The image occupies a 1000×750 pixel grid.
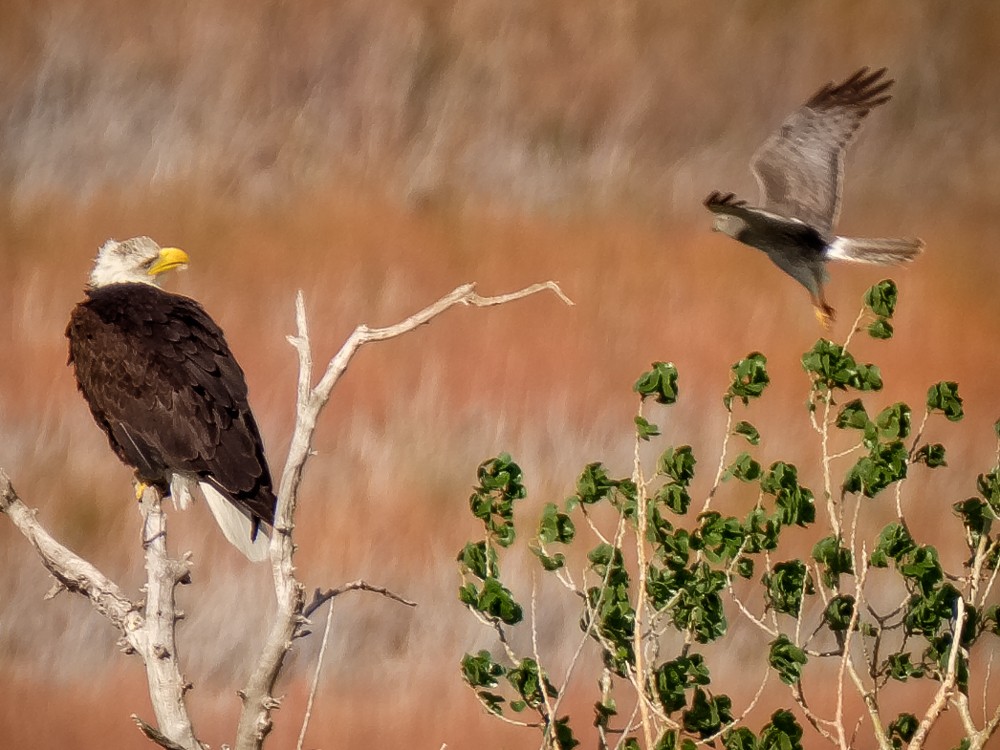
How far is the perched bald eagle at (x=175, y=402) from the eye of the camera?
Result: 332 centimetres

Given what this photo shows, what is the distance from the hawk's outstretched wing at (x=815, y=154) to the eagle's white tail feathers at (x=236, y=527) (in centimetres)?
182

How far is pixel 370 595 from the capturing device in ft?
17.9

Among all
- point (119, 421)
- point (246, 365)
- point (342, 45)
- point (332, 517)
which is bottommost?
point (332, 517)

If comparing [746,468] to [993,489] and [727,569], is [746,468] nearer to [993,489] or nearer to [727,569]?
[727,569]

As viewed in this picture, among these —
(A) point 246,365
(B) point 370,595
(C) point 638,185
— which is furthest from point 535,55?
(B) point 370,595

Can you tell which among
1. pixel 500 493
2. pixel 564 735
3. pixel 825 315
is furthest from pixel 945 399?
pixel 825 315

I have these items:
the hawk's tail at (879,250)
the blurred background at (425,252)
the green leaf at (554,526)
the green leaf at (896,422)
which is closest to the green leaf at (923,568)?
the green leaf at (896,422)

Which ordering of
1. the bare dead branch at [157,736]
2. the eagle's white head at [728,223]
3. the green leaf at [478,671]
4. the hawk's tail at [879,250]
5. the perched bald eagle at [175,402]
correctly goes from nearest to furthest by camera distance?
1. the bare dead branch at [157,736]
2. the green leaf at [478,671]
3. the perched bald eagle at [175,402]
4. the hawk's tail at [879,250]
5. the eagle's white head at [728,223]

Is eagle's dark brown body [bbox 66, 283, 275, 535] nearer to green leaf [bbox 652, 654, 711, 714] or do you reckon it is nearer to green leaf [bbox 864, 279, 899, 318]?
green leaf [bbox 652, 654, 711, 714]

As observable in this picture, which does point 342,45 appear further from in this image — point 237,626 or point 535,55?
point 237,626

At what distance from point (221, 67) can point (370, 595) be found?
2.20 m

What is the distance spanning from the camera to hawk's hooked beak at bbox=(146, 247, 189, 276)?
385 centimetres

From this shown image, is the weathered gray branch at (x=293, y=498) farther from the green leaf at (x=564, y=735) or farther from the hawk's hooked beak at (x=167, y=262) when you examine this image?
the hawk's hooked beak at (x=167, y=262)

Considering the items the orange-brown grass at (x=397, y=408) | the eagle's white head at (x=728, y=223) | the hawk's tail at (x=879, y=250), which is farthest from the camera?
the orange-brown grass at (x=397, y=408)
